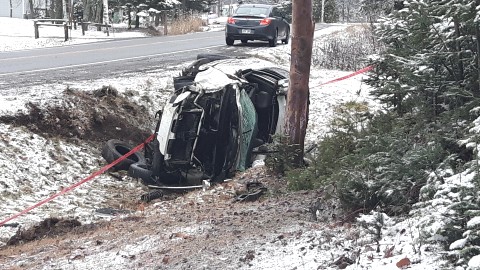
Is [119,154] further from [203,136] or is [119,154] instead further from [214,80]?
[214,80]

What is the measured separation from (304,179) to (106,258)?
262 cm

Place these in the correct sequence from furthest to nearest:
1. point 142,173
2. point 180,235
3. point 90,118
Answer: point 90,118 < point 142,173 < point 180,235

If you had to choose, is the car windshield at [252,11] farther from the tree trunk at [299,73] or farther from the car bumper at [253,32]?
the tree trunk at [299,73]

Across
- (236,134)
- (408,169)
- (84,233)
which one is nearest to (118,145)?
(236,134)

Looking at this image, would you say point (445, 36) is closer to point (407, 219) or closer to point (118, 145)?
point (407, 219)

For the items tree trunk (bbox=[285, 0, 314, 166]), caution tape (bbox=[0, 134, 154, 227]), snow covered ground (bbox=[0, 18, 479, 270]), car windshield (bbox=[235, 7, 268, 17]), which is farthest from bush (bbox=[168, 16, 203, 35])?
tree trunk (bbox=[285, 0, 314, 166])

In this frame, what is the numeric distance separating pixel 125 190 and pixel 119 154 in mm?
948

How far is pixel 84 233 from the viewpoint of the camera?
7.07 metres

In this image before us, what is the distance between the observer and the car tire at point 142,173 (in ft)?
32.2

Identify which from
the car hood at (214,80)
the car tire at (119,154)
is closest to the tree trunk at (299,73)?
the car hood at (214,80)

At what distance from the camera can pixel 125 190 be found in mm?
9688

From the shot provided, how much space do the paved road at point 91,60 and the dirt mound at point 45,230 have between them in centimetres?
523

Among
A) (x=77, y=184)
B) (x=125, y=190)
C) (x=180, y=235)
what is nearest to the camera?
(x=180, y=235)

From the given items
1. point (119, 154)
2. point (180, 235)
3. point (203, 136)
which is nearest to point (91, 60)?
point (119, 154)
